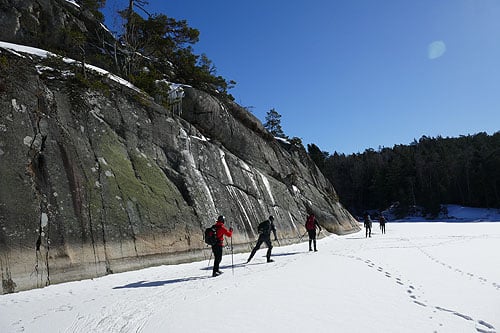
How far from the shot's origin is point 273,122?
201ft

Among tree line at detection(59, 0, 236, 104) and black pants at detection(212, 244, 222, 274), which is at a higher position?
tree line at detection(59, 0, 236, 104)

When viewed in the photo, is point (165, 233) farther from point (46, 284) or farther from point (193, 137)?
point (193, 137)

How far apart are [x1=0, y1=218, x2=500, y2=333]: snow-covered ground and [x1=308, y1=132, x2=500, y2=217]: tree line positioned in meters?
60.1

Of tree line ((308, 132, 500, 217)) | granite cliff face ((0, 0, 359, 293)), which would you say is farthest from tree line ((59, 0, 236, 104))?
tree line ((308, 132, 500, 217))

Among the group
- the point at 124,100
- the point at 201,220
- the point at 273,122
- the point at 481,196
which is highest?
the point at 273,122

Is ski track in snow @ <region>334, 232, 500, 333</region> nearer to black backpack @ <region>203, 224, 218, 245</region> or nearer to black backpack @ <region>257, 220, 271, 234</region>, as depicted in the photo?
black backpack @ <region>257, 220, 271, 234</region>

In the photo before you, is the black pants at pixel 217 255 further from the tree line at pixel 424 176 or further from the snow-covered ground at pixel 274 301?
the tree line at pixel 424 176

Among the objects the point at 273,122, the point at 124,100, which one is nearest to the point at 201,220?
the point at 124,100

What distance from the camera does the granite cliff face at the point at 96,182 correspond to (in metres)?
8.95

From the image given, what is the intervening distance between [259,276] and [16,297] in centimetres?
613

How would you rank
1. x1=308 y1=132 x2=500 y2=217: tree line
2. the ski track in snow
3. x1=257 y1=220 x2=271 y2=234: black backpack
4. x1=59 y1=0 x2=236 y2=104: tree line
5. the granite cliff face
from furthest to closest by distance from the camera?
1. x1=308 y1=132 x2=500 y2=217: tree line
2. x1=59 y1=0 x2=236 y2=104: tree line
3. x1=257 y1=220 x2=271 y2=234: black backpack
4. the granite cliff face
5. the ski track in snow

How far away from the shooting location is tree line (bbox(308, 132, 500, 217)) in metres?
74.2

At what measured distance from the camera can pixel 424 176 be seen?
3410 inches

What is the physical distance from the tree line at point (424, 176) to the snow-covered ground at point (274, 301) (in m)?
60.1
